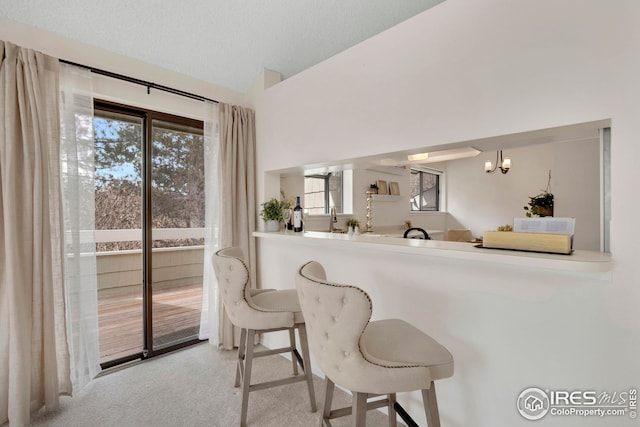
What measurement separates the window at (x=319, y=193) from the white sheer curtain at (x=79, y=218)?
7.96ft

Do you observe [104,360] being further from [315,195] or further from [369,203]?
[369,203]

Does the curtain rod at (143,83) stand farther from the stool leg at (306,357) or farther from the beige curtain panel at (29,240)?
the stool leg at (306,357)

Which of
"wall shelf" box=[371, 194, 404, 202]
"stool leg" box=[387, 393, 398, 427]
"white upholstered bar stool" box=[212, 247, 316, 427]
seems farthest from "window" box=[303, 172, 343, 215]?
"stool leg" box=[387, 393, 398, 427]

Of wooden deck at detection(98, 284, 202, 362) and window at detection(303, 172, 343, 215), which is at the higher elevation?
window at detection(303, 172, 343, 215)

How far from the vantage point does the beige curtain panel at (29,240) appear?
1.78m

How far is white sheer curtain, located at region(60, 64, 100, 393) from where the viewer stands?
2055mm

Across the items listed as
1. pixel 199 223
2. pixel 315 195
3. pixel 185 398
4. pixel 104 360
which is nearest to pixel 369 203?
pixel 315 195

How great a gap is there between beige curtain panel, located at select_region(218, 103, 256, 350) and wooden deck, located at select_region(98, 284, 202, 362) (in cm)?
42

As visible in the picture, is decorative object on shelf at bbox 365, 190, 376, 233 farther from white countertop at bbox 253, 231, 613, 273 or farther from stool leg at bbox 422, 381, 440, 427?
stool leg at bbox 422, 381, 440, 427

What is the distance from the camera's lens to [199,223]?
Answer: 117 inches

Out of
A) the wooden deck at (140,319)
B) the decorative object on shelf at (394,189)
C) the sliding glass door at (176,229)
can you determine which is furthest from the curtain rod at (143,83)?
the decorative object on shelf at (394,189)

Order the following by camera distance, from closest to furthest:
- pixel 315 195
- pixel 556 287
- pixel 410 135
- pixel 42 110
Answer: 1. pixel 556 287
2. pixel 410 135
3. pixel 42 110
4. pixel 315 195

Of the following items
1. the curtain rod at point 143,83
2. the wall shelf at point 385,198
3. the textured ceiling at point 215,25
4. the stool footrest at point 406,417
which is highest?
the textured ceiling at point 215,25

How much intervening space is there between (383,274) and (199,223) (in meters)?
1.96
